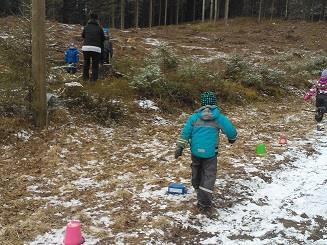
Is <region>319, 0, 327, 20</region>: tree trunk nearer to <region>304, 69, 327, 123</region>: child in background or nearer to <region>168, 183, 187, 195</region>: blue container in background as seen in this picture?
<region>304, 69, 327, 123</region>: child in background

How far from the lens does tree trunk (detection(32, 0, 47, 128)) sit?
30.7 ft

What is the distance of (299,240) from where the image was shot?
19.7 ft

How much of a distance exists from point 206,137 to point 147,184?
1781mm

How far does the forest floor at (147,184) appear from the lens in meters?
6.16

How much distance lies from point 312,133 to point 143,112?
16.4 ft

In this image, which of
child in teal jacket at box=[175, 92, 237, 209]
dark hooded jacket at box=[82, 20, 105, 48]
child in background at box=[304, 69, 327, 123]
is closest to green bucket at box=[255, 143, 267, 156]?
child in teal jacket at box=[175, 92, 237, 209]

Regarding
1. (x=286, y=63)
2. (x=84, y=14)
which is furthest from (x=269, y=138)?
(x=84, y=14)

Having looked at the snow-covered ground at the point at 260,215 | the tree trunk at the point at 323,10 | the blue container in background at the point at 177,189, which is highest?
the tree trunk at the point at 323,10

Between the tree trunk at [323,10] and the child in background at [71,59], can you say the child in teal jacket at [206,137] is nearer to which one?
the child in background at [71,59]

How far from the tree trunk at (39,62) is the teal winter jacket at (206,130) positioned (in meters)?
4.57

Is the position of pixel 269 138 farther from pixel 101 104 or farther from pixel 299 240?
pixel 299 240

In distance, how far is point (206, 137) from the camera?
22.0 ft

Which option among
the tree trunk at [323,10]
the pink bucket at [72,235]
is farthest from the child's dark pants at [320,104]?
the tree trunk at [323,10]

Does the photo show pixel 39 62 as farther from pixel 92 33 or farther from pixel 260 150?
pixel 260 150
